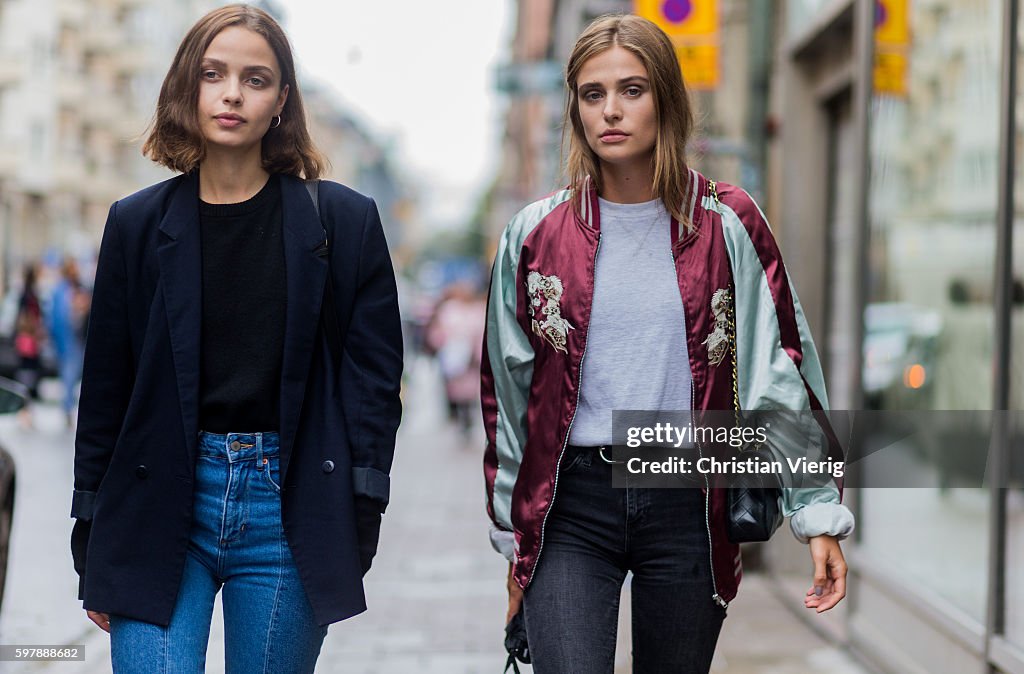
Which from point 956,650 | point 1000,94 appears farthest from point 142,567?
point 1000,94

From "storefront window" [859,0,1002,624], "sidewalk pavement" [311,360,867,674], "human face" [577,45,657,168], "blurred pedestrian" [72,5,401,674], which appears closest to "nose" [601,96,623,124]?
"human face" [577,45,657,168]

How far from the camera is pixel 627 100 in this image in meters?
2.94

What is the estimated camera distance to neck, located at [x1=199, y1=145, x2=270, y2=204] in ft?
9.68

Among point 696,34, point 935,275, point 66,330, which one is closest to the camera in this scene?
point 935,275

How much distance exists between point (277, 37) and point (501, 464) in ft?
3.50

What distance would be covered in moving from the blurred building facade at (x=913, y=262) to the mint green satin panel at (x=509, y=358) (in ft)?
0.78

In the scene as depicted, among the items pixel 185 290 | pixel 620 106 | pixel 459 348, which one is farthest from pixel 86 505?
pixel 459 348

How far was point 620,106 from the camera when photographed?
9.62 feet

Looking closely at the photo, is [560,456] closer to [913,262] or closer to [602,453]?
[602,453]

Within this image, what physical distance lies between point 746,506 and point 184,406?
1200 millimetres

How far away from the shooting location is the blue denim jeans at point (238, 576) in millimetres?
2775

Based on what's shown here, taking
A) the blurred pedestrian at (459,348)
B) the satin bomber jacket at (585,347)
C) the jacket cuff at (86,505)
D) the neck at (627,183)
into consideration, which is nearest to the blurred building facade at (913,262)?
Answer: the neck at (627,183)

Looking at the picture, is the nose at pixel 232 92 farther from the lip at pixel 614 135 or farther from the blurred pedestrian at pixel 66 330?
the blurred pedestrian at pixel 66 330

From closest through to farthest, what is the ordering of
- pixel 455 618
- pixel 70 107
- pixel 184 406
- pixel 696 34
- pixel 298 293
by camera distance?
pixel 184 406
pixel 298 293
pixel 455 618
pixel 696 34
pixel 70 107
